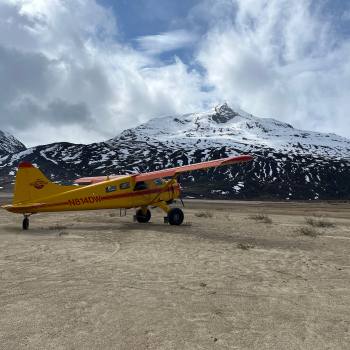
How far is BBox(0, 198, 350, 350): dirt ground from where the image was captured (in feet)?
19.2

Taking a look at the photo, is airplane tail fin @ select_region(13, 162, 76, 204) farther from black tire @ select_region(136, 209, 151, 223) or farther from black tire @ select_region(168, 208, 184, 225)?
black tire @ select_region(168, 208, 184, 225)

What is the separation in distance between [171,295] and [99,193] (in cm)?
1348

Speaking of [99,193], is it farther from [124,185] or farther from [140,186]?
[140,186]

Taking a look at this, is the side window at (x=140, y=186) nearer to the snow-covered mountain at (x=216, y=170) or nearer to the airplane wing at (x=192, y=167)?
the airplane wing at (x=192, y=167)

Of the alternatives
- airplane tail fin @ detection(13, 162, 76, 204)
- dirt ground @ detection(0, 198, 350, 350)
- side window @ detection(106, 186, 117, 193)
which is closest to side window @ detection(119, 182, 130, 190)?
side window @ detection(106, 186, 117, 193)

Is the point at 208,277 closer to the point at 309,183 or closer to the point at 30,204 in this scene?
the point at 30,204

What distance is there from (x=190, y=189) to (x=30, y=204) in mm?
100313

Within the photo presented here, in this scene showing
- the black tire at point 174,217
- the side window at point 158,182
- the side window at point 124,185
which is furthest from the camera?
the side window at point 158,182

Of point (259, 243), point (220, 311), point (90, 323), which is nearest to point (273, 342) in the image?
point (220, 311)

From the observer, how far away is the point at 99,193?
820 inches

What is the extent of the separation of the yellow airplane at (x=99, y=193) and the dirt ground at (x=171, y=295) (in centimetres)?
496

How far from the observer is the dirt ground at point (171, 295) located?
5.87 m

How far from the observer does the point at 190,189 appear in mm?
118812

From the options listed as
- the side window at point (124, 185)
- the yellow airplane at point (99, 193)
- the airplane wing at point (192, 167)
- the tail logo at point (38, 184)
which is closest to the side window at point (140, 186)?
the yellow airplane at point (99, 193)
